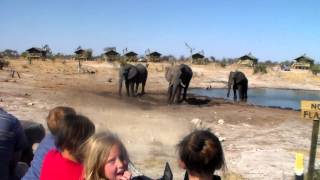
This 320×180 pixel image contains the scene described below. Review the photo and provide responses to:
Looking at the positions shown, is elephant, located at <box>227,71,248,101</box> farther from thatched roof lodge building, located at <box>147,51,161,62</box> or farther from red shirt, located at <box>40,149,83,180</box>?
thatched roof lodge building, located at <box>147,51,161,62</box>

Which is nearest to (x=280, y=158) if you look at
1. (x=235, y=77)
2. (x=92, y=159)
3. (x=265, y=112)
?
(x=92, y=159)

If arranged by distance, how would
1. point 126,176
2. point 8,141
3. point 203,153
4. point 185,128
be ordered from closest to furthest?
point 126,176
point 203,153
point 8,141
point 185,128

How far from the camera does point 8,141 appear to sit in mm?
4797

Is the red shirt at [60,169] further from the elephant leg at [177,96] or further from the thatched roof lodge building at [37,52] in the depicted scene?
the thatched roof lodge building at [37,52]

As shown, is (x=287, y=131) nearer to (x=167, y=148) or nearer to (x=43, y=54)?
(x=167, y=148)

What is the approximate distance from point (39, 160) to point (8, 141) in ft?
1.52

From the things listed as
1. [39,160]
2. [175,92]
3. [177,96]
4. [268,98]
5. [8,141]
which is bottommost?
[268,98]

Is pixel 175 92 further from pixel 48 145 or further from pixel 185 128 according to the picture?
pixel 48 145

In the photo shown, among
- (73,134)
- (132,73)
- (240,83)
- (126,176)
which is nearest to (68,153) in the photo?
(73,134)

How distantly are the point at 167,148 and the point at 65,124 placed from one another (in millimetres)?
8788

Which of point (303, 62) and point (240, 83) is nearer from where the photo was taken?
point (240, 83)

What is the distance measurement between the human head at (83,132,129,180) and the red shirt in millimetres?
397

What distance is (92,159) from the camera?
3148mm

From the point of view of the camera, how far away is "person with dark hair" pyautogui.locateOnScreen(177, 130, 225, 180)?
3.45 meters
